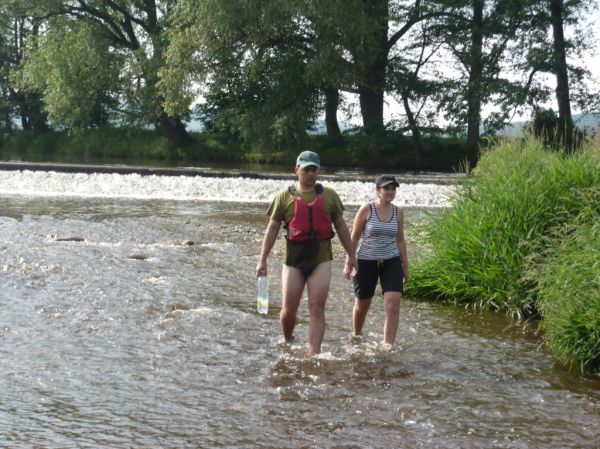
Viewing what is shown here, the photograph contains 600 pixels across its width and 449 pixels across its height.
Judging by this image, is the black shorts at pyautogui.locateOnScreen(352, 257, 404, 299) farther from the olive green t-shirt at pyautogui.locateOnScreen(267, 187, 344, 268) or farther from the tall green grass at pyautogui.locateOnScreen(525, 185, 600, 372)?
the tall green grass at pyautogui.locateOnScreen(525, 185, 600, 372)

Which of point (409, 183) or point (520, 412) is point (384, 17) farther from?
point (520, 412)

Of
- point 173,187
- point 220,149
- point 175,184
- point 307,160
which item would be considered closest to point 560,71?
point 220,149

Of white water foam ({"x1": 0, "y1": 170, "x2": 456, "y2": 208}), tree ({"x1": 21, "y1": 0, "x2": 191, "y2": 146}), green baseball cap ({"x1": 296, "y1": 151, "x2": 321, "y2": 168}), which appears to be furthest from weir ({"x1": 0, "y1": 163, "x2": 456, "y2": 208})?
green baseball cap ({"x1": 296, "y1": 151, "x2": 321, "y2": 168})

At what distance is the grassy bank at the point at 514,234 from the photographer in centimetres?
903

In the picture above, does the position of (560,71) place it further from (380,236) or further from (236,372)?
(236,372)

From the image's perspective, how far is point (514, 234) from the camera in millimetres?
9906

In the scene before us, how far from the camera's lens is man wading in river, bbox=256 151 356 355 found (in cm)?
716

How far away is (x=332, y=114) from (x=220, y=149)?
557cm

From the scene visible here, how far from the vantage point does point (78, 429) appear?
5.83m

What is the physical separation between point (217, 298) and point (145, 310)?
1.02 m

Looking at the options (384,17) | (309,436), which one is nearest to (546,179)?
(309,436)

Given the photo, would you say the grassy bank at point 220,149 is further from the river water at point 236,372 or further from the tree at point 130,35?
the river water at point 236,372

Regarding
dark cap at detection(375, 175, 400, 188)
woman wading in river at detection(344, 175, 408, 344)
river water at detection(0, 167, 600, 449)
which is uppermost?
dark cap at detection(375, 175, 400, 188)

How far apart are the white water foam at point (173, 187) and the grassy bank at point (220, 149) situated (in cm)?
904
